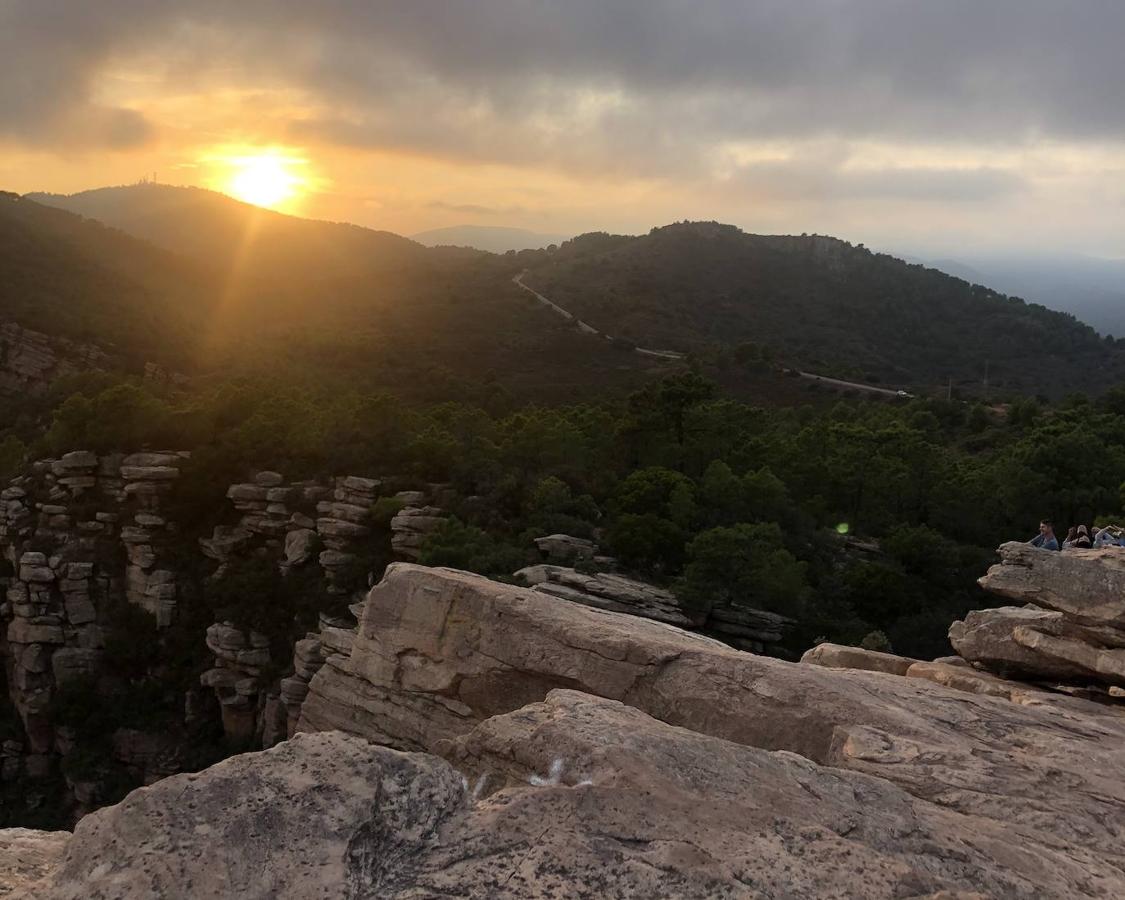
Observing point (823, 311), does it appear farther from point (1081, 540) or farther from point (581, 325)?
point (1081, 540)

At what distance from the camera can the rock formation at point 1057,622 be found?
362 inches

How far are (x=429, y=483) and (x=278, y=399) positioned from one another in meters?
7.40

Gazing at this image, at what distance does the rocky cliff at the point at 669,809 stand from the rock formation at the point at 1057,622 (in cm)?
121

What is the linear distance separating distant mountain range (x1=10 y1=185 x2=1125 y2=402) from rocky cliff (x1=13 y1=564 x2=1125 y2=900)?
4208 centimetres

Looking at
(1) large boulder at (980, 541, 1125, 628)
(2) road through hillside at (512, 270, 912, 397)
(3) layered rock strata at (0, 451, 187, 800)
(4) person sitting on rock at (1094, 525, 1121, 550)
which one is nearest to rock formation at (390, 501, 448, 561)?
(3) layered rock strata at (0, 451, 187, 800)

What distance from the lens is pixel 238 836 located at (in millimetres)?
4156

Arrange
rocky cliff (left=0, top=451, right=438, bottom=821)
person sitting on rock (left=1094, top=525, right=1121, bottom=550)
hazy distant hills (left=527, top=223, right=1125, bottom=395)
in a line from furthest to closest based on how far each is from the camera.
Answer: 1. hazy distant hills (left=527, top=223, right=1125, bottom=395)
2. rocky cliff (left=0, top=451, right=438, bottom=821)
3. person sitting on rock (left=1094, top=525, right=1121, bottom=550)

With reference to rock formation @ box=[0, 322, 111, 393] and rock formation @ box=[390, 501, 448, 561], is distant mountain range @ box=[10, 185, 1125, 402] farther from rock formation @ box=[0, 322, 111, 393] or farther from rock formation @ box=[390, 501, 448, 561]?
rock formation @ box=[390, 501, 448, 561]

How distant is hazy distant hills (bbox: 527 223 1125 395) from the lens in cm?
8012

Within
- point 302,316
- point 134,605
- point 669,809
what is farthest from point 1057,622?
point 302,316

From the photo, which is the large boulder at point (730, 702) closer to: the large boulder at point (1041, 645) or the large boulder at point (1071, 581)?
the large boulder at point (1041, 645)

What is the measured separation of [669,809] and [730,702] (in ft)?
11.9

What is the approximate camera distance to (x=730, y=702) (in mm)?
8047

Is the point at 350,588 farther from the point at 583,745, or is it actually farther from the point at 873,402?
the point at 873,402
